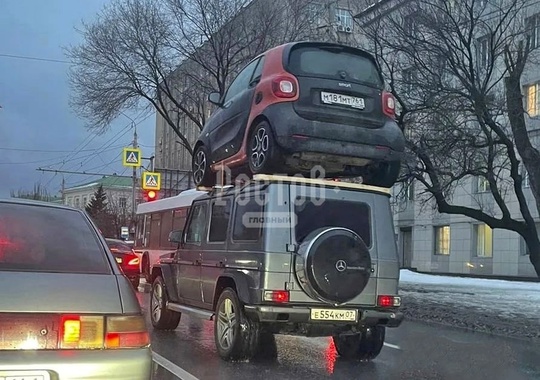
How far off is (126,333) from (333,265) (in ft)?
12.0

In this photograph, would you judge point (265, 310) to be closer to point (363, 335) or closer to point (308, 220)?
point (308, 220)

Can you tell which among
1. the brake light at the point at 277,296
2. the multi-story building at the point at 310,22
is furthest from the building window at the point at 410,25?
the brake light at the point at 277,296

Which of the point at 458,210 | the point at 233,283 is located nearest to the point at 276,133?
the point at 233,283

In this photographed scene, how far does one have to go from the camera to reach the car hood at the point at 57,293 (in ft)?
11.0

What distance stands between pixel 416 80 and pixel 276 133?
31.2 feet

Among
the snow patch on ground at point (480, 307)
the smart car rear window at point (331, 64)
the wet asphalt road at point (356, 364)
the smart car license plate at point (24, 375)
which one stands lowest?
the wet asphalt road at point (356, 364)

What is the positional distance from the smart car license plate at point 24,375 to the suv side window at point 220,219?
483 centimetres

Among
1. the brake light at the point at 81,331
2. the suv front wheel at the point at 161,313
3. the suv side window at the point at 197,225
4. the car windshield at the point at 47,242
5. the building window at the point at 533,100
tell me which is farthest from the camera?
the building window at the point at 533,100

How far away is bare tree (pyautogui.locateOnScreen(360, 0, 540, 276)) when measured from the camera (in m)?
15.8

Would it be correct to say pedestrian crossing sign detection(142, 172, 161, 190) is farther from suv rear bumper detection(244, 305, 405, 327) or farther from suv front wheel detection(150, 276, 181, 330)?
suv rear bumper detection(244, 305, 405, 327)

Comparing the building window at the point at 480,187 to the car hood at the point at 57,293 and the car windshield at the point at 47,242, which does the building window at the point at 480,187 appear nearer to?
the car windshield at the point at 47,242

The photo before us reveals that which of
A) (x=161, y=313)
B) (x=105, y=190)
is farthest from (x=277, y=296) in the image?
(x=105, y=190)

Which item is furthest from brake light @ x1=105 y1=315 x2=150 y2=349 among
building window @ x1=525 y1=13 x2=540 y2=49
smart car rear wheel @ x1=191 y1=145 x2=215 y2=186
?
building window @ x1=525 y1=13 x2=540 y2=49

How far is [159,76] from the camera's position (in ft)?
78.0
